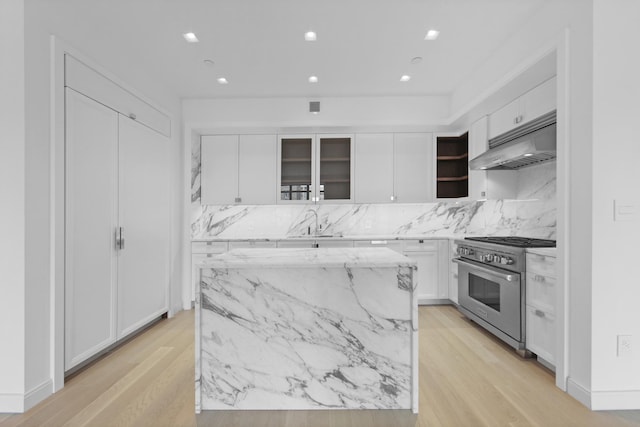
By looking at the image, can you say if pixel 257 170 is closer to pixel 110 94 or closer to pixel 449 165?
pixel 110 94

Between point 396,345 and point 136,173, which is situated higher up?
point 136,173

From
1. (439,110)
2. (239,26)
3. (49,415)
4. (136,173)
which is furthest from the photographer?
(439,110)

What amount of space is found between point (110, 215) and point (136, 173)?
0.58 meters

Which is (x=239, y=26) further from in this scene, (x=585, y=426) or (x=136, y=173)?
(x=585, y=426)

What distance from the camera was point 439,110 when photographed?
4.55m

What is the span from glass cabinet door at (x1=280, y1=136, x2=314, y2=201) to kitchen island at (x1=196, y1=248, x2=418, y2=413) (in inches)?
106

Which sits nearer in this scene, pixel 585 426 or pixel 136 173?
pixel 585 426

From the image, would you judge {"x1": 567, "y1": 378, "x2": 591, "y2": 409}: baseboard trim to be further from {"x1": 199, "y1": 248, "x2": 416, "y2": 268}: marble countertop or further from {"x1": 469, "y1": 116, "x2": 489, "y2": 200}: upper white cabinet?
{"x1": 469, "y1": 116, "x2": 489, "y2": 200}: upper white cabinet

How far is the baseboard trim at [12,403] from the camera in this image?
83.4 inches

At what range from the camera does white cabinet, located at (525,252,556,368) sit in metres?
2.58

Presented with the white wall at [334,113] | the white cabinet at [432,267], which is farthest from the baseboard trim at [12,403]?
the white cabinet at [432,267]

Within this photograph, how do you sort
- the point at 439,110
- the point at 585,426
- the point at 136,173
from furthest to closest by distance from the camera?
the point at 439,110
the point at 136,173
the point at 585,426

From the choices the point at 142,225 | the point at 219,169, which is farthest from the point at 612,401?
the point at 219,169

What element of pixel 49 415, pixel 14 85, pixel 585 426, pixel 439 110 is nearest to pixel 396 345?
pixel 585 426
